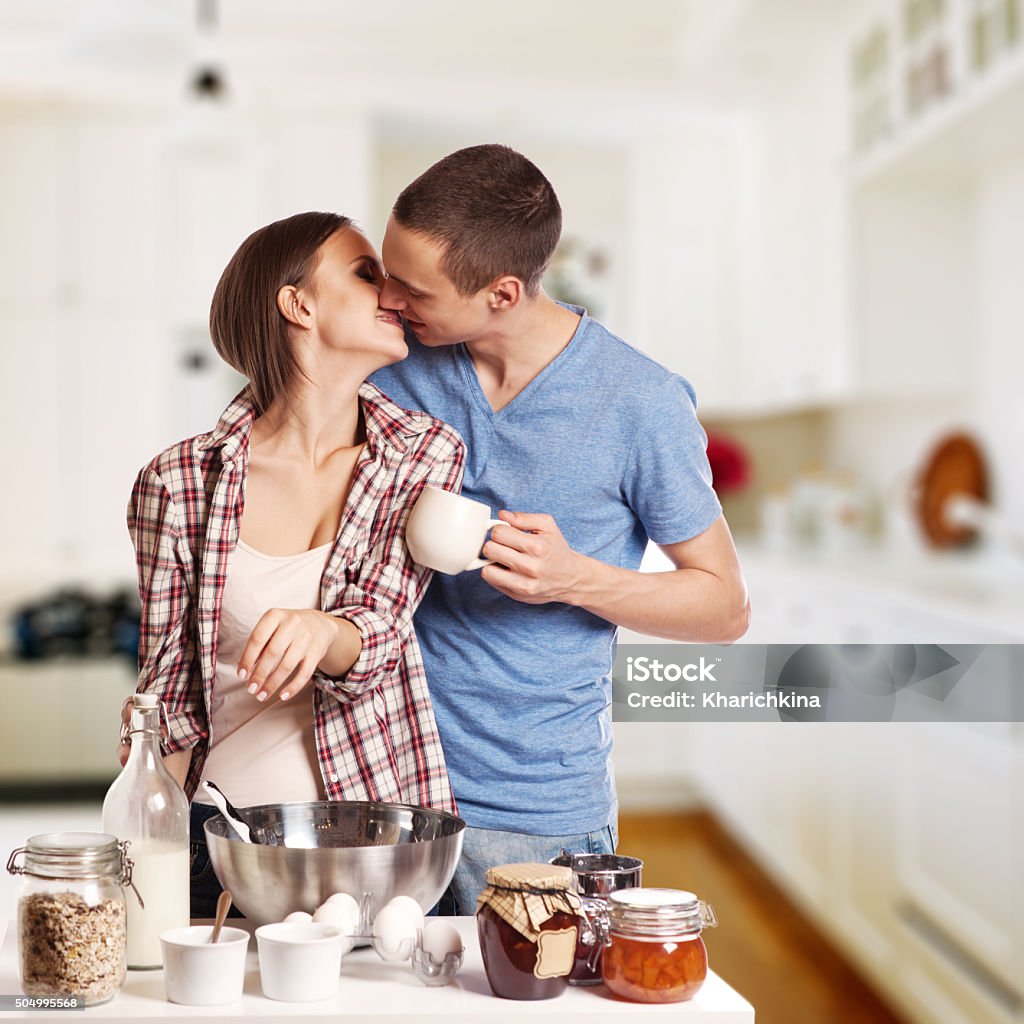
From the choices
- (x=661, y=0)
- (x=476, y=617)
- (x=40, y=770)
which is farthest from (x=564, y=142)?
(x=40, y=770)

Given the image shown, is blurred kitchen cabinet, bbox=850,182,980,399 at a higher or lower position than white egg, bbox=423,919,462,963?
higher

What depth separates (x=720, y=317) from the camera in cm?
188

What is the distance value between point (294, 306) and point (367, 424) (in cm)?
Result: 10

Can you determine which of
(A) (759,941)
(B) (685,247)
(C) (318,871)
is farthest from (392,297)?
(A) (759,941)

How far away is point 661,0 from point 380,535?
216cm

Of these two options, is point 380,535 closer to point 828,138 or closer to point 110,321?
point 828,138

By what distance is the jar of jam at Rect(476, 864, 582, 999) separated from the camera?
31.6 inches

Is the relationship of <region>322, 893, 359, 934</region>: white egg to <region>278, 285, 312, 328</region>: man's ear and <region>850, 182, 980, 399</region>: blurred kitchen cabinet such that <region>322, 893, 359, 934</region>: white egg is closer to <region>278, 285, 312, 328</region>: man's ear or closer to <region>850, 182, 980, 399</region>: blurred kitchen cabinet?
<region>278, 285, 312, 328</region>: man's ear

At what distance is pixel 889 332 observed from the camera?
2.86 metres

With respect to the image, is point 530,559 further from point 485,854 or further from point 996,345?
point 996,345

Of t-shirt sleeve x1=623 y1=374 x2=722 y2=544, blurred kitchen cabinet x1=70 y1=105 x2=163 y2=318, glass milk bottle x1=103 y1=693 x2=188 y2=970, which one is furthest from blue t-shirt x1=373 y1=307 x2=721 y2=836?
blurred kitchen cabinet x1=70 y1=105 x2=163 y2=318

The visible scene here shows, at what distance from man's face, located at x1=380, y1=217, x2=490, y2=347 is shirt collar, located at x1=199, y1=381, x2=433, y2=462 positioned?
0.06 metres

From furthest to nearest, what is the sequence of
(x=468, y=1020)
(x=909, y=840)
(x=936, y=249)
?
1. (x=936, y=249)
2. (x=909, y=840)
3. (x=468, y=1020)

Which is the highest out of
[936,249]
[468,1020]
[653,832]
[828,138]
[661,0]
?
[661,0]
